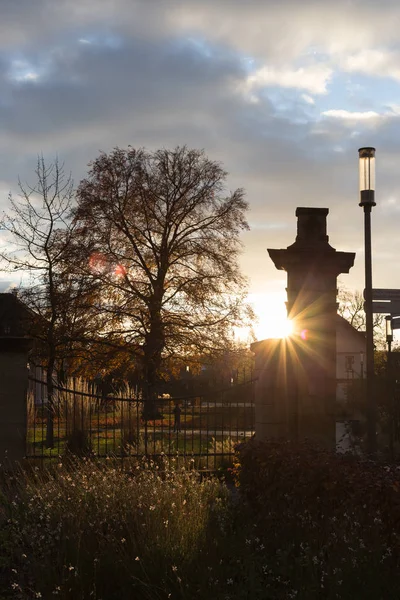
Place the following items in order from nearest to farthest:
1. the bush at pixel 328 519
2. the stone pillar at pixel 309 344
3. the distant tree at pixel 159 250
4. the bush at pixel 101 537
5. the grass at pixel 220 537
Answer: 1. the bush at pixel 328 519
2. the grass at pixel 220 537
3. the bush at pixel 101 537
4. the stone pillar at pixel 309 344
5. the distant tree at pixel 159 250

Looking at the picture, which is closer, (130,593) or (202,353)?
(130,593)

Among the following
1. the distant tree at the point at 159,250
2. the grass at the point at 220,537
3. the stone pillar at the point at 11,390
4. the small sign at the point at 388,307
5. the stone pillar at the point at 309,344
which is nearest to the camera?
the grass at the point at 220,537

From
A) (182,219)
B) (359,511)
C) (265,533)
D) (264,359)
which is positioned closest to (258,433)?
(264,359)

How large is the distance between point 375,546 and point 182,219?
87.3 ft

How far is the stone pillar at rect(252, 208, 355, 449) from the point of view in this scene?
9.91 meters

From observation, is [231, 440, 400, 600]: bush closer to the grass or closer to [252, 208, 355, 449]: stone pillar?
the grass

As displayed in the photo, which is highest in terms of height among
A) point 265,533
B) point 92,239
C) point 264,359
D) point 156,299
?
point 92,239

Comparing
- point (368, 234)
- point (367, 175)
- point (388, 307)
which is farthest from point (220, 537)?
point (367, 175)

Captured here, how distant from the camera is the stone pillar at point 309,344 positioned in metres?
9.91

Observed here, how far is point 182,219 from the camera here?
31.0 m

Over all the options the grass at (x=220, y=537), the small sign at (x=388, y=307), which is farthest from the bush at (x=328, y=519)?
the small sign at (x=388, y=307)

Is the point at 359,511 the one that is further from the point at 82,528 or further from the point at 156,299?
the point at 156,299

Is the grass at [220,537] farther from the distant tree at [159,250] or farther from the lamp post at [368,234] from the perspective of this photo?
the distant tree at [159,250]

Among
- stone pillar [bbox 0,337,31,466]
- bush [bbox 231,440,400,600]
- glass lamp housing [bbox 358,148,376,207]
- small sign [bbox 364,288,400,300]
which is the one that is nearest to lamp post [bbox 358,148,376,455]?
glass lamp housing [bbox 358,148,376,207]
